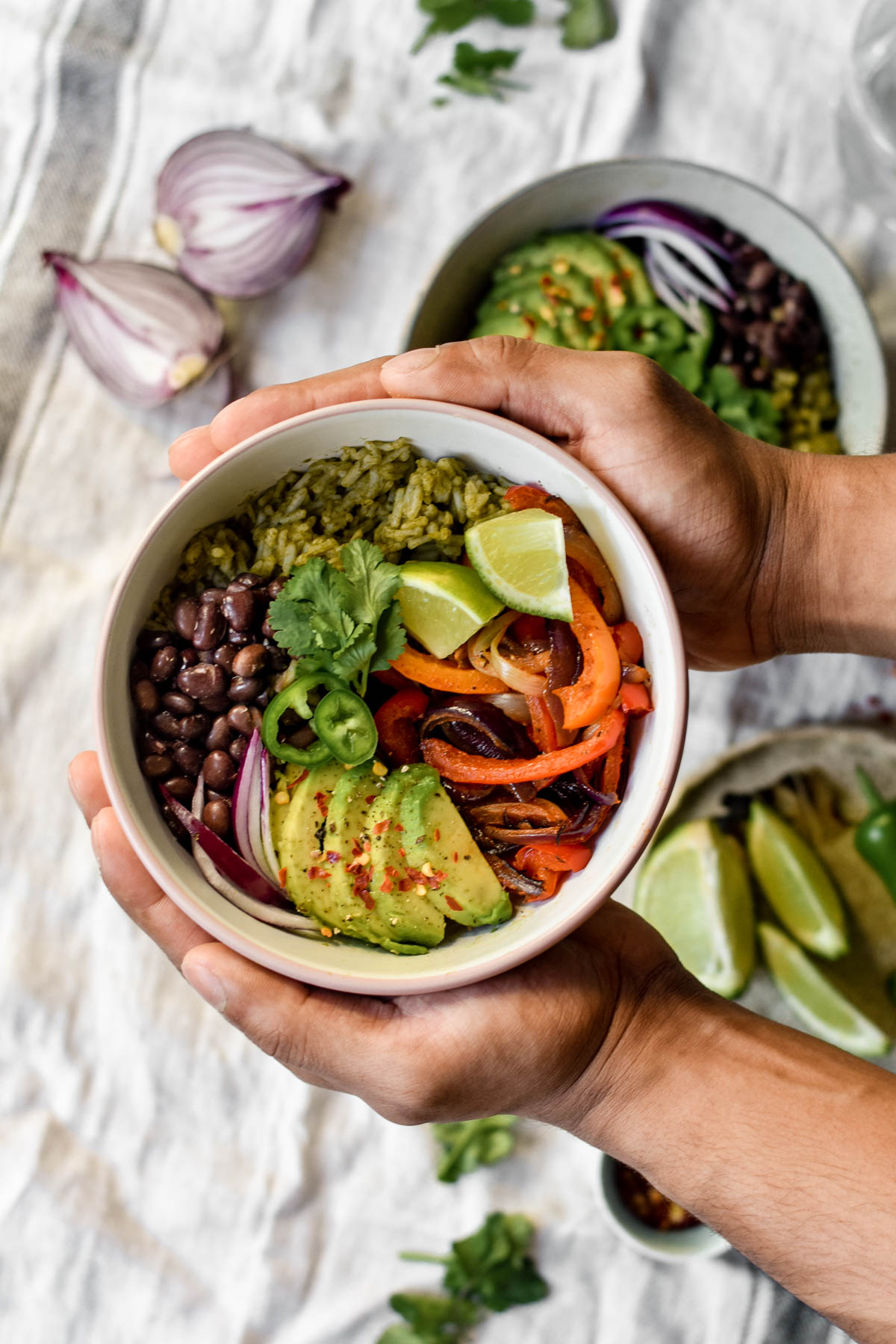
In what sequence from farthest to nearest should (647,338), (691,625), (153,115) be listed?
(153,115), (647,338), (691,625)

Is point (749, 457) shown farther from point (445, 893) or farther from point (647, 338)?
point (445, 893)

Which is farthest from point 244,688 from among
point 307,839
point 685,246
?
point 685,246

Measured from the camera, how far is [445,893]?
1.94m

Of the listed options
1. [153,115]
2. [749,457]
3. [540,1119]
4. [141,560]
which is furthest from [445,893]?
[153,115]

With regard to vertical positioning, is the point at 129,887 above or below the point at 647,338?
below

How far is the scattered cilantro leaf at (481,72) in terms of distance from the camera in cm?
311

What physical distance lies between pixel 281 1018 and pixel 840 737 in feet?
6.05

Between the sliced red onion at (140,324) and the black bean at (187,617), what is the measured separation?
1.23m

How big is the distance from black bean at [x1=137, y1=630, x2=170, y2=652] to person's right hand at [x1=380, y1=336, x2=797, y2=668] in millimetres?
655

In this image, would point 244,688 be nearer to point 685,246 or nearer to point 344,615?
point 344,615

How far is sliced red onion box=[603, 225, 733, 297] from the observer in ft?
9.67

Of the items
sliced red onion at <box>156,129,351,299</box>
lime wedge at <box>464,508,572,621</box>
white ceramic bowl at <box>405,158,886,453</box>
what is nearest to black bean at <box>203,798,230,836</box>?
lime wedge at <box>464,508,572,621</box>

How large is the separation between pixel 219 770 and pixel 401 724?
1.18 feet

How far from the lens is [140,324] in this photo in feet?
9.85
